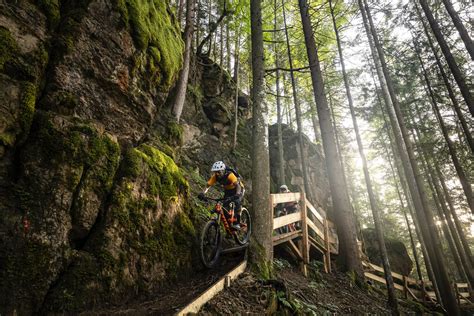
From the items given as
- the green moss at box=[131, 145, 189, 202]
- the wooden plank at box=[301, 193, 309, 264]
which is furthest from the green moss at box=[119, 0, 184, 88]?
the wooden plank at box=[301, 193, 309, 264]

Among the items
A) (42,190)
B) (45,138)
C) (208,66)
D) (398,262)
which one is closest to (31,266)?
(42,190)

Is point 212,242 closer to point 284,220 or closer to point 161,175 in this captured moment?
point 161,175

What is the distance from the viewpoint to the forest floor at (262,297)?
344 cm

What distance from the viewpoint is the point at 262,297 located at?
165 inches

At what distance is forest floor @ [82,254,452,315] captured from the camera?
344 cm

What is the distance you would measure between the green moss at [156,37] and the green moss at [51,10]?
4.20ft

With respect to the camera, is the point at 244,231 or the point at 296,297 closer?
the point at 296,297

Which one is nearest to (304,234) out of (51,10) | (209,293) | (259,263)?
(259,263)

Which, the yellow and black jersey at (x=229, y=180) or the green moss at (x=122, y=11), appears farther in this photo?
the yellow and black jersey at (x=229, y=180)

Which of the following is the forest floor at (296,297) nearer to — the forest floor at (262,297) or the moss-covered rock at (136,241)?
the forest floor at (262,297)

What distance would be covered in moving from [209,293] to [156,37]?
5830mm

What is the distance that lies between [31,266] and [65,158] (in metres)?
1.34

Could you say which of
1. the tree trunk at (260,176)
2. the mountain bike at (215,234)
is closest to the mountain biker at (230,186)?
the mountain bike at (215,234)

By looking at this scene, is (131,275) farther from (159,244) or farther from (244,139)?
(244,139)
